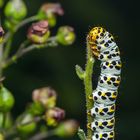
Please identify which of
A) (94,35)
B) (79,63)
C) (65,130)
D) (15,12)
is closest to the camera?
(94,35)

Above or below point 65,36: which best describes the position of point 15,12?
above

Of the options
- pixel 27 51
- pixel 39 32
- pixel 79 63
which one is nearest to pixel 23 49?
pixel 27 51

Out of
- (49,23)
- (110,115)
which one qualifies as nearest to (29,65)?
(49,23)

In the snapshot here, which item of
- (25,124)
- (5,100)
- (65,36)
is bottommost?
(25,124)

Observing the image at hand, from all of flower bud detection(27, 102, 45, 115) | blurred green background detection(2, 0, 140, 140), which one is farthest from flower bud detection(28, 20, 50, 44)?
blurred green background detection(2, 0, 140, 140)

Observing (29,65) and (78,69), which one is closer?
(78,69)

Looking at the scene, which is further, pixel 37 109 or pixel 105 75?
pixel 37 109

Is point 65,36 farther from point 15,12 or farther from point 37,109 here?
point 37,109

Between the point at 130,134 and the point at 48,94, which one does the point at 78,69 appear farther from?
the point at 130,134
